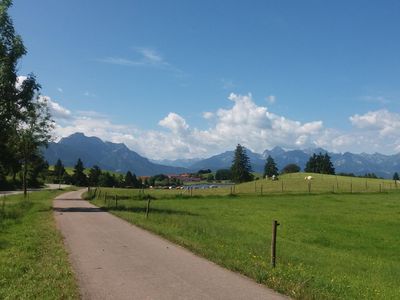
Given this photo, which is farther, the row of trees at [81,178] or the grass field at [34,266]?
the row of trees at [81,178]

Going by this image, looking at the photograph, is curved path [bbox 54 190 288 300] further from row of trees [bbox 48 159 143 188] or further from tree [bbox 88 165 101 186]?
tree [bbox 88 165 101 186]

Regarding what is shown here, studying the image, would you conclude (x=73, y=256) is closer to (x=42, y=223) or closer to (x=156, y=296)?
(x=156, y=296)

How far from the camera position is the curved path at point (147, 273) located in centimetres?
1050

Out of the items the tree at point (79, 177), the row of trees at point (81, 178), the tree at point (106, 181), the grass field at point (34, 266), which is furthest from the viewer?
the tree at point (106, 181)

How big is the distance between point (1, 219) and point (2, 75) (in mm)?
13829

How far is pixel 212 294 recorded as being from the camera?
34.2ft

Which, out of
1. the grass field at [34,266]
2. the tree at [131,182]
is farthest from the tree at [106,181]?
the grass field at [34,266]

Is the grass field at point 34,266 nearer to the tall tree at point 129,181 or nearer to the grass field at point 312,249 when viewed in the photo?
the grass field at point 312,249

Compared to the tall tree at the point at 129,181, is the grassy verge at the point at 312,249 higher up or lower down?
lower down

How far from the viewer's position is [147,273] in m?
12.7

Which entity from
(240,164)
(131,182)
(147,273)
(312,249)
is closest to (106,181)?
(131,182)

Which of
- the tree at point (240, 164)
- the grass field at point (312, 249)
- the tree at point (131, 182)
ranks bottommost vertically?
the grass field at point (312, 249)

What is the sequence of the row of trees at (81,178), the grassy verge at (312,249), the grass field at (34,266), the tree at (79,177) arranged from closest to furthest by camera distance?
the grass field at (34,266)
the grassy verge at (312,249)
the tree at (79,177)
the row of trees at (81,178)

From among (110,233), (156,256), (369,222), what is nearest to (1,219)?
(110,233)
